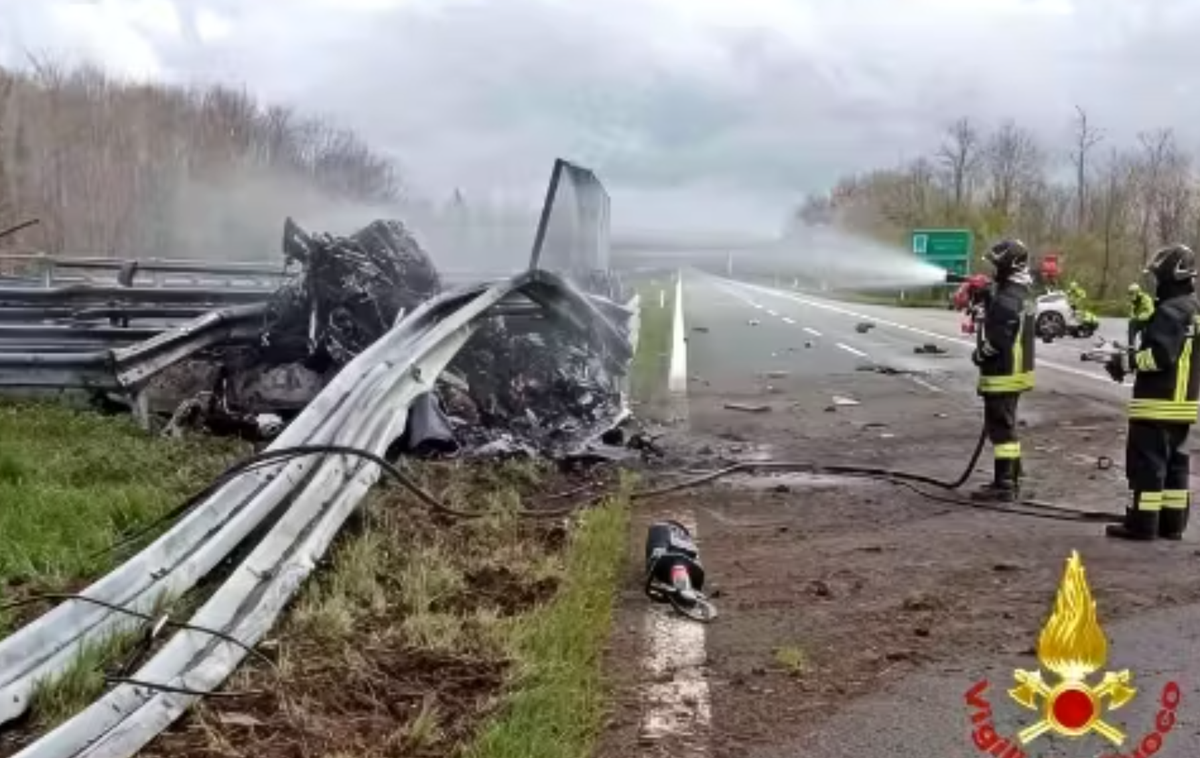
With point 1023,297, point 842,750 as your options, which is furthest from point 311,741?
point 1023,297

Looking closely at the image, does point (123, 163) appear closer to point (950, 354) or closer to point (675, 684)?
point (950, 354)

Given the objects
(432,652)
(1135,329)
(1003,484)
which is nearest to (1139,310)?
(1135,329)

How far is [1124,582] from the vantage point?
522 centimetres

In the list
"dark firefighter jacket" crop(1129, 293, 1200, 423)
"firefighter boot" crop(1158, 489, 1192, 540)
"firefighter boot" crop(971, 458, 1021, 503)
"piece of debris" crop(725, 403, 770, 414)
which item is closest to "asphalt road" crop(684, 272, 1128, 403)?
"piece of debris" crop(725, 403, 770, 414)

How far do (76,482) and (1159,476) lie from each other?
522 cm

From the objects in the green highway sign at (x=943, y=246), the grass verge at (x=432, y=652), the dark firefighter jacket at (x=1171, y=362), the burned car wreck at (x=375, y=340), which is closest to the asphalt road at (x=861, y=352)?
the burned car wreck at (x=375, y=340)

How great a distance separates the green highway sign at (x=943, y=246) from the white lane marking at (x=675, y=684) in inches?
1698

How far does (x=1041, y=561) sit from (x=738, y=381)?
9.09 meters

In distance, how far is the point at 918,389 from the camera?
13.7 metres

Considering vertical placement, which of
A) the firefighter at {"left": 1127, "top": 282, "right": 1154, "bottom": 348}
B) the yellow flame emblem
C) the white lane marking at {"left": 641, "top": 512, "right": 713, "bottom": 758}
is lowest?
the white lane marking at {"left": 641, "top": 512, "right": 713, "bottom": 758}

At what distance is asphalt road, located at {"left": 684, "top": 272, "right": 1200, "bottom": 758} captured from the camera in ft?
11.1

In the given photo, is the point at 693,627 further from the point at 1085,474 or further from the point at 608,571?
the point at 1085,474

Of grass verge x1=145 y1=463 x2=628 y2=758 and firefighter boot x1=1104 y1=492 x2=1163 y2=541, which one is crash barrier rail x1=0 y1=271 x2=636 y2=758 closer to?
grass verge x1=145 y1=463 x2=628 y2=758

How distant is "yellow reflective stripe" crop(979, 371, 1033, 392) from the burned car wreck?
238 cm
